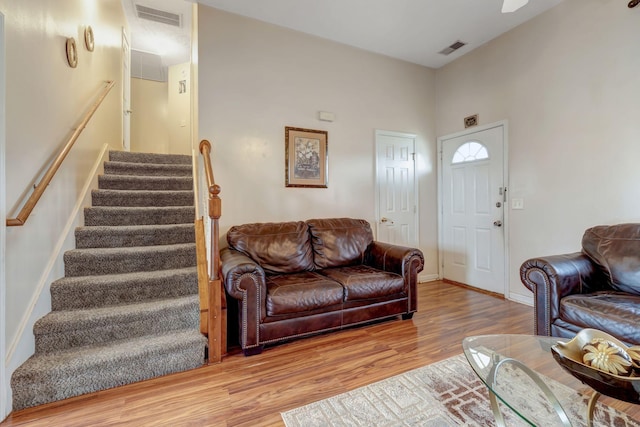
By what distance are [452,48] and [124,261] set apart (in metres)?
4.40

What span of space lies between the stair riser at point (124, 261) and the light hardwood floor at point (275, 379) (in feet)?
3.16

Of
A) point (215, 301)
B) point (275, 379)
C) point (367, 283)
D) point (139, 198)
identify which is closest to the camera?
point (275, 379)

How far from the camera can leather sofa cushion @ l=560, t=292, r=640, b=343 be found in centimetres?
164

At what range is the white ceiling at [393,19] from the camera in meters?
2.94

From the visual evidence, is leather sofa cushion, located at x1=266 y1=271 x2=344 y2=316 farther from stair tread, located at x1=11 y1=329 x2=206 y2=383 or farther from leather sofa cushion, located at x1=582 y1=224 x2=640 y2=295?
leather sofa cushion, located at x1=582 y1=224 x2=640 y2=295

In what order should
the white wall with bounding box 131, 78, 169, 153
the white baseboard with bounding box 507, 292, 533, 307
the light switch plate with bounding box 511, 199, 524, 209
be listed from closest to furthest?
1. the white baseboard with bounding box 507, 292, 533, 307
2. the light switch plate with bounding box 511, 199, 524, 209
3. the white wall with bounding box 131, 78, 169, 153

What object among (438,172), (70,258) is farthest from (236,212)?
(438,172)

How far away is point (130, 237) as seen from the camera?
2.65 meters

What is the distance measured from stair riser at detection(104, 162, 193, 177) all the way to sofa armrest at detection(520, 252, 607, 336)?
3.80 meters

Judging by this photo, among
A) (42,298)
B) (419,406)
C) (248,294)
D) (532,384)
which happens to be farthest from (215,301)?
(532,384)

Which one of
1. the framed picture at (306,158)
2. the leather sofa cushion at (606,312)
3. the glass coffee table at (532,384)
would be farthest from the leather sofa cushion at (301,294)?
the leather sofa cushion at (606,312)

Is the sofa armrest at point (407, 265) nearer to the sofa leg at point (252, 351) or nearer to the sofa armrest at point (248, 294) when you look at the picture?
the sofa armrest at point (248, 294)

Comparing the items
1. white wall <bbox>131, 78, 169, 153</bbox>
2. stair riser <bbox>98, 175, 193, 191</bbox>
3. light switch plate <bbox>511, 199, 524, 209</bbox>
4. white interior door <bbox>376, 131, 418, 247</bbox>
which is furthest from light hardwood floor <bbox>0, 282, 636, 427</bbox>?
white wall <bbox>131, 78, 169, 153</bbox>

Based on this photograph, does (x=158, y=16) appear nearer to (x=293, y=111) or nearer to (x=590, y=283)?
(x=293, y=111)
